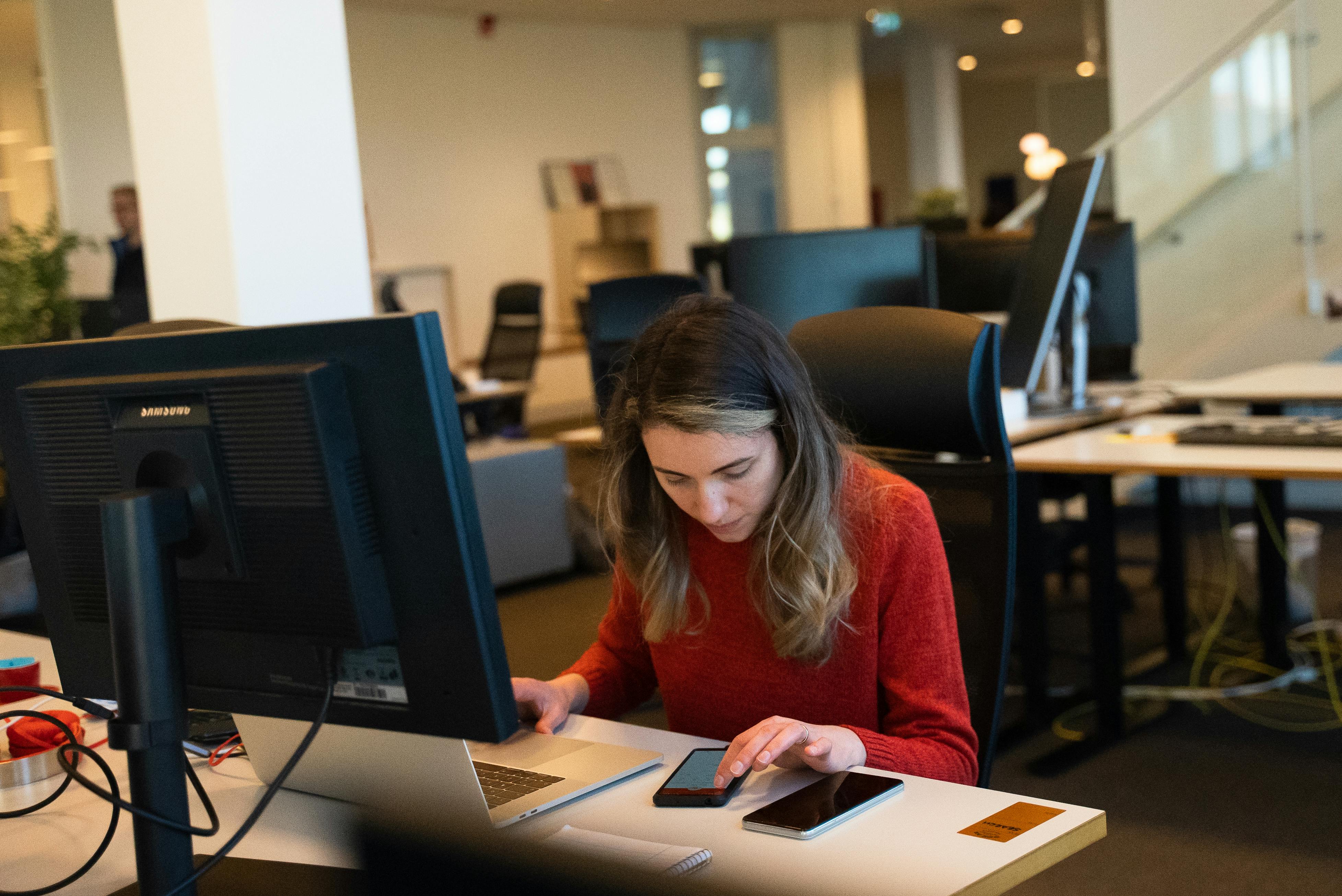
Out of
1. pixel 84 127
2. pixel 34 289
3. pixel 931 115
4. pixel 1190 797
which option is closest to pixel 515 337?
pixel 34 289

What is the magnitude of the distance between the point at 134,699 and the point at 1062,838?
0.71m

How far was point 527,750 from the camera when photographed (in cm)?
133

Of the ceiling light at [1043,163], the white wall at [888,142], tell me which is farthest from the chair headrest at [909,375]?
the white wall at [888,142]

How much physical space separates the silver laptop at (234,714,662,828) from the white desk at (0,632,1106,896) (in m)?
0.02

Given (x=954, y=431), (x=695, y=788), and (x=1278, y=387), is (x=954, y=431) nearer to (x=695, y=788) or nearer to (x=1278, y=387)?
(x=695, y=788)

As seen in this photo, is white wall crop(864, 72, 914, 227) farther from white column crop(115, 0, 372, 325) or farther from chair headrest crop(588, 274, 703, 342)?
white column crop(115, 0, 372, 325)

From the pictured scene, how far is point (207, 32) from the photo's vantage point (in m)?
2.66

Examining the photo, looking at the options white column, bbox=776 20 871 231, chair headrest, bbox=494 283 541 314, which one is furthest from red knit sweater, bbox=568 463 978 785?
white column, bbox=776 20 871 231

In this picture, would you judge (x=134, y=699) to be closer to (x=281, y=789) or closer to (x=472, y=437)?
(x=281, y=789)

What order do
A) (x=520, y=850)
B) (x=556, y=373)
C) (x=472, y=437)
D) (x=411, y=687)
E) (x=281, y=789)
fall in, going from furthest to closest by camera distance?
(x=556, y=373), (x=472, y=437), (x=281, y=789), (x=411, y=687), (x=520, y=850)

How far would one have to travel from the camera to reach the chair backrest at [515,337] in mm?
6219

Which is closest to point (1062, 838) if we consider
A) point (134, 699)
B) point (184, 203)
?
point (134, 699)

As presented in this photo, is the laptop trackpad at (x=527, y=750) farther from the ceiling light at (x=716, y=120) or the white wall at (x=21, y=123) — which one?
the ceiling light at (x=716, y=120)

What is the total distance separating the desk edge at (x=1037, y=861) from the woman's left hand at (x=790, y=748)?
0.72 feet
